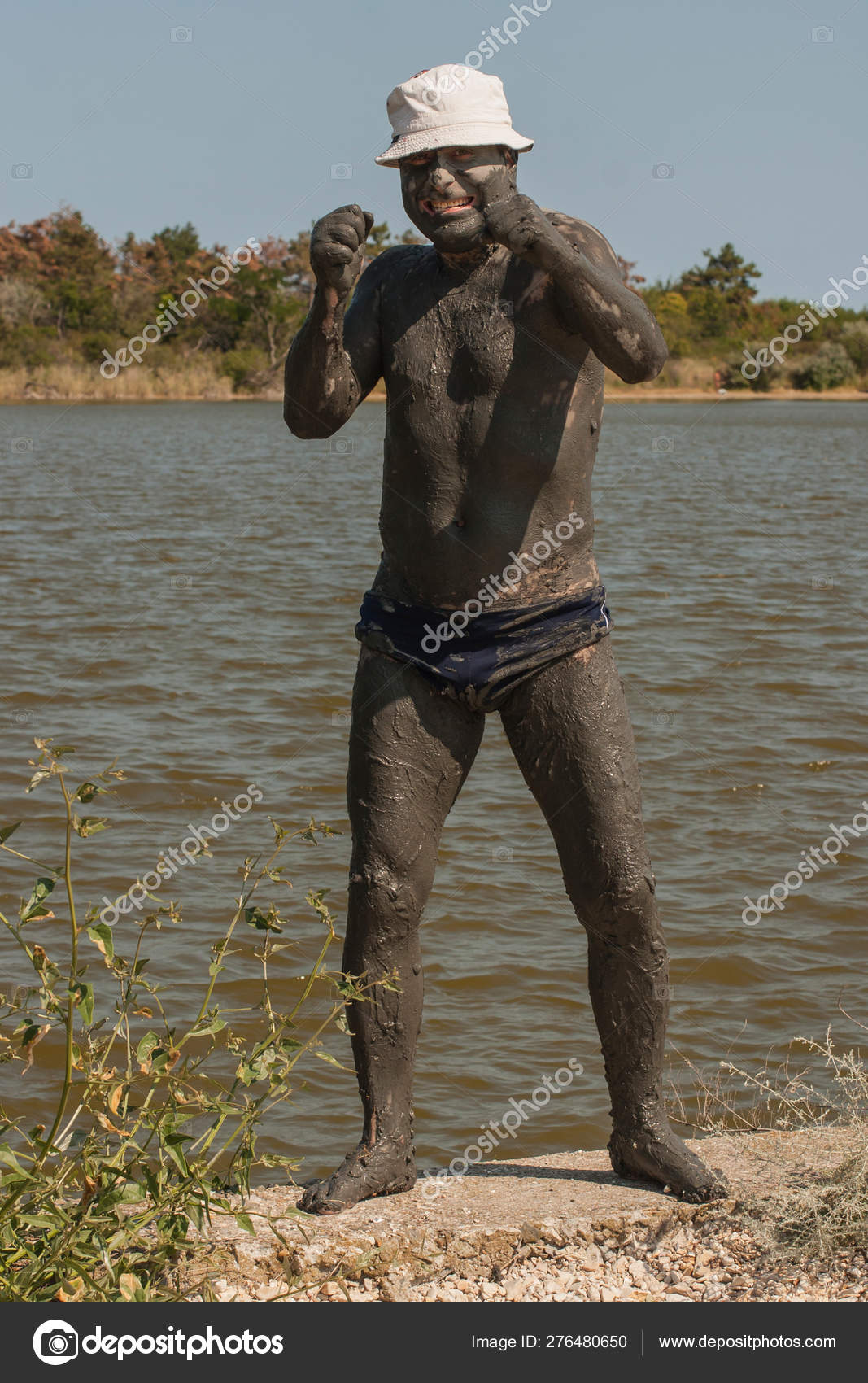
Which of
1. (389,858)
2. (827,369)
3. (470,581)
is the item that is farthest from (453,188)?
(827,369)

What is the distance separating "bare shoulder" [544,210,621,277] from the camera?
9.57ft

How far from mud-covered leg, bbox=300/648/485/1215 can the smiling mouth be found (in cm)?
85

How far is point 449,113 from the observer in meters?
2.83

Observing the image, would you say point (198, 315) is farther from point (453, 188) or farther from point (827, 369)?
point (453, 188)

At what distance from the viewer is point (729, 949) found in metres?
5.50

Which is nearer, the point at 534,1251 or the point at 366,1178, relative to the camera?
the point at 534,1251

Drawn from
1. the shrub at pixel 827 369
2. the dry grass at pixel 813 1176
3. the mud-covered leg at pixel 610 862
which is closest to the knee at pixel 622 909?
the mud-covered leg at pixel 610 862

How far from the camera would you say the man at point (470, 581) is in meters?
2.94

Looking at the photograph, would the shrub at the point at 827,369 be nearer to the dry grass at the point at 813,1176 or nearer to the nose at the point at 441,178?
the dry grass at the point at 813,1176
